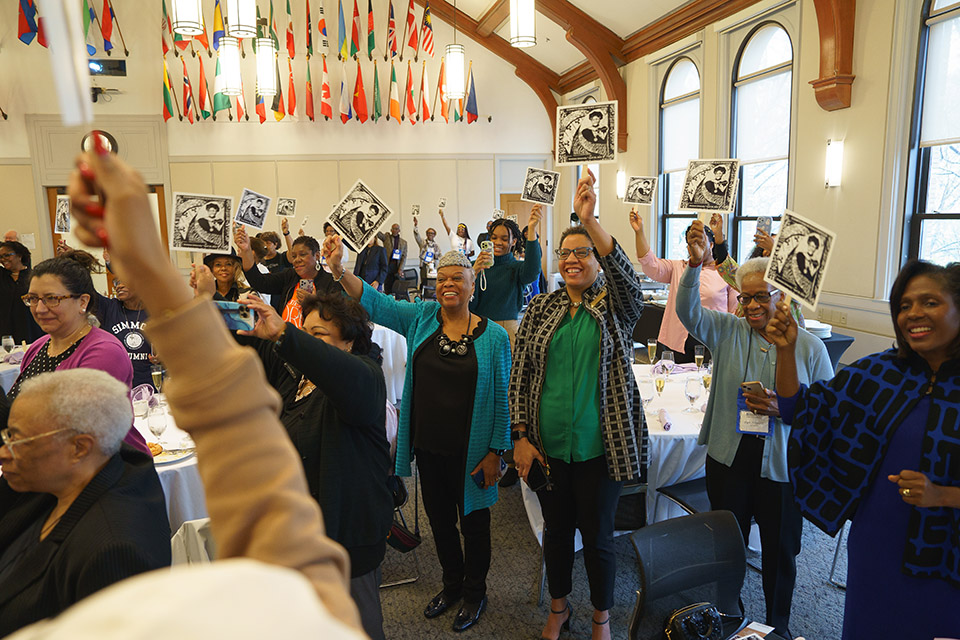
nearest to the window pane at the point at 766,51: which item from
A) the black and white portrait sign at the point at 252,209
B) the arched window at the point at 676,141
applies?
the arched window at the point at 676,141

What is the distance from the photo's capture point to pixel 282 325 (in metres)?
1.68

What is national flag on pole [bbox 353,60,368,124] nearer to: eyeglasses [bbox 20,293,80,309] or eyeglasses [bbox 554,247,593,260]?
eyeglasses [bbox 20,293,80,309]

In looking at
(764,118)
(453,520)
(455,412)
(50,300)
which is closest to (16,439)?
(50,300)

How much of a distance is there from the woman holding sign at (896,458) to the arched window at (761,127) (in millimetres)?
5277

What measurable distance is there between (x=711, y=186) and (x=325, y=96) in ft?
30.8

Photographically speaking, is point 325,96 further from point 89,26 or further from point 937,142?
point 937,142

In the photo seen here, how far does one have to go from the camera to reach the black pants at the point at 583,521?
259 cm

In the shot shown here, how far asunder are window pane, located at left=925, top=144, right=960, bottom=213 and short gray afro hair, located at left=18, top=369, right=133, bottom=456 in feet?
20.6

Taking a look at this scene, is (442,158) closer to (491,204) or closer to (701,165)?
(491,204)

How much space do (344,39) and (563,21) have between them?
4674 millimetres

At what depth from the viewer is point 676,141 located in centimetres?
955

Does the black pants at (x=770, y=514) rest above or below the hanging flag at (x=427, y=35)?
below

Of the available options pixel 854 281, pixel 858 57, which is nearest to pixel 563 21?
pixel 858 57

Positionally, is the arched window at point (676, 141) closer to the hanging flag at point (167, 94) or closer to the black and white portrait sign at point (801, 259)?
the black and white portrait sign at point (801, 259)
